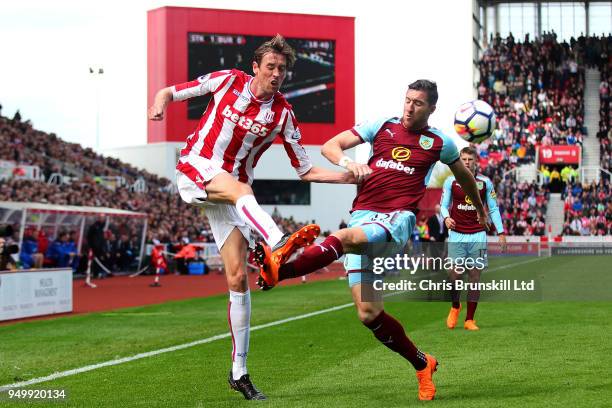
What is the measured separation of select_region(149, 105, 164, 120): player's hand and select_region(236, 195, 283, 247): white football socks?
3.10 feet

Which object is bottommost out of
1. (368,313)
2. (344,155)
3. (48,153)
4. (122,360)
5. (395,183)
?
(122,360)

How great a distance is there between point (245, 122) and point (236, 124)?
0.07 metres

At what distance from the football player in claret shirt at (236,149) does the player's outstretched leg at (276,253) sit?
74 cm

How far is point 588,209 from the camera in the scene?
1855 inches

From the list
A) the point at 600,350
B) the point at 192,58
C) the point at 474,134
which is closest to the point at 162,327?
the point at 474,134

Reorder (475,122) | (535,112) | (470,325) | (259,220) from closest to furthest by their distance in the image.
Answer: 1. (259,220)
2. (475,122)
3. (470,325)
4. (535,112)

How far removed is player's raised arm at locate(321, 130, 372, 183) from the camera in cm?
689

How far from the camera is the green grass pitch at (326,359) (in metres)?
7.41

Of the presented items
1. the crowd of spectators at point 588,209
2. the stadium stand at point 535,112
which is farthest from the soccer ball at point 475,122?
the stadium stand at point 535,112

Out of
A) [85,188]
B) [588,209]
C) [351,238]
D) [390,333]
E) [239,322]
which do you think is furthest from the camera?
[588,209]

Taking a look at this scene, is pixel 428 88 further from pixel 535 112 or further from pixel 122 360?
pixel 535 112

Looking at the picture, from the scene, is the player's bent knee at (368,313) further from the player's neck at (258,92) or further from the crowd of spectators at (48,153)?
the crowd of spectators at (48,153)

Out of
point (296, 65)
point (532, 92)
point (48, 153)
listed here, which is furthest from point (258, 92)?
point (532, 92)

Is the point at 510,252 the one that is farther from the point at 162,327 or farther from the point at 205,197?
the point at 205,197
